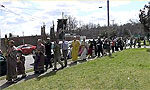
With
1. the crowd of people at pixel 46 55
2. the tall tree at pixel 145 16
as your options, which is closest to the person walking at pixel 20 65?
the crowd of people at pixel 46 55

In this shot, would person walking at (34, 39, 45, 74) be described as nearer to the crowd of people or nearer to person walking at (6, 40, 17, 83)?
the crowd of people

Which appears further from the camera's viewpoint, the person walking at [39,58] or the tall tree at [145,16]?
the tall tree at [145,16]

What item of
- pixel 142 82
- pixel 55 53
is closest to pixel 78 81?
pixel 142 82

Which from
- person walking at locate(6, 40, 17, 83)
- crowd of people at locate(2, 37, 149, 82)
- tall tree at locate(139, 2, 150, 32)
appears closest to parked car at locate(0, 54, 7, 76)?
crowd of people at locate(2, 37, 149, 82)

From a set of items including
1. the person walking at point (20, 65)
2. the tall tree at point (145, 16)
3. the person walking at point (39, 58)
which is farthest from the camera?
Answer: the tall tree at point (145, 16)

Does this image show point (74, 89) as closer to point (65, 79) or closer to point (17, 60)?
point (65, 79)

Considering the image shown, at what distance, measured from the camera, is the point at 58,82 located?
374 inches

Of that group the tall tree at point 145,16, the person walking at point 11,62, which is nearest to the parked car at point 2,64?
the person walking at point 11,62

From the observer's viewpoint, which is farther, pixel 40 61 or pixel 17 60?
pixel 40 61

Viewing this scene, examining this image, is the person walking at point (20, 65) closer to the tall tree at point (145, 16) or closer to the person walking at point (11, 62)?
the person walking at point (11, 62)

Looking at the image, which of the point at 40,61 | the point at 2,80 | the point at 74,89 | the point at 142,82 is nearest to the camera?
the point at 74,89

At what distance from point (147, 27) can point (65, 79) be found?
42929 millimetres

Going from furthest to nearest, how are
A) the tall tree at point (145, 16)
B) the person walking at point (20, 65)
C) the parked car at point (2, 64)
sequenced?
the tall tree at point (145, 16)
the parked car at point (2, 64)
the person walking at point (20, 65)

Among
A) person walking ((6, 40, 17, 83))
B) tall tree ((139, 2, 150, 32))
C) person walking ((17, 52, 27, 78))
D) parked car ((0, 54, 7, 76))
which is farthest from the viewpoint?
tall tree ((139, 2, 150, 32))
